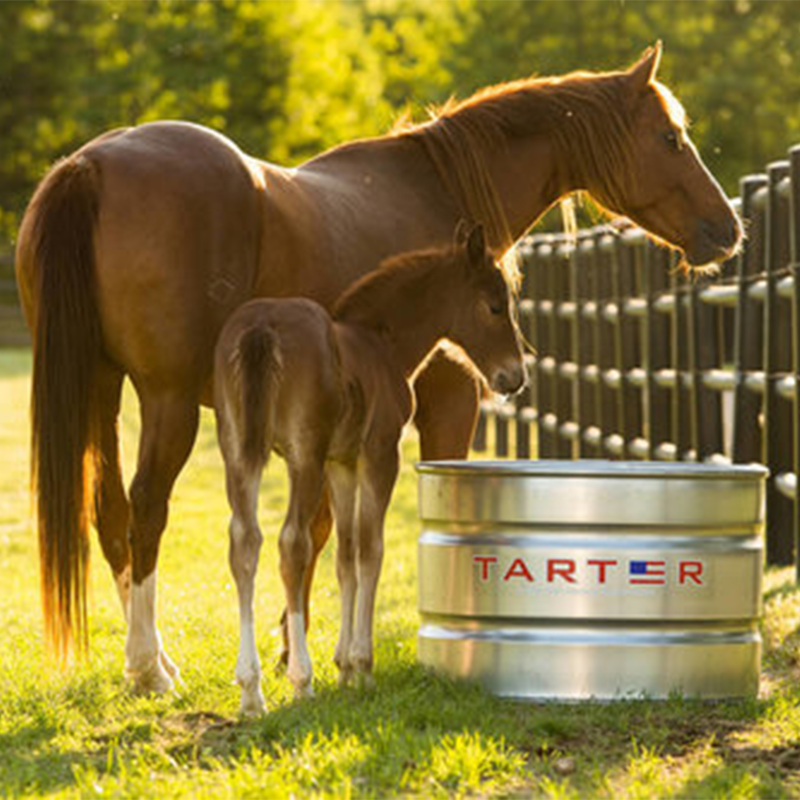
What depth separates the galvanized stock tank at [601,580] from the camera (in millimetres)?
5379

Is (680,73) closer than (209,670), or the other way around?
(209,670)

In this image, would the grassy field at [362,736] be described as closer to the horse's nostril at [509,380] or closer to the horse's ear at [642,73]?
the horse's nostril at [509,380]

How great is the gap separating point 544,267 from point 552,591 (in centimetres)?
1007

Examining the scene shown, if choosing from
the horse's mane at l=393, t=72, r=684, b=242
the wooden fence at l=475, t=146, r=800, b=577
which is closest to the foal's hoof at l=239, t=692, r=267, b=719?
the horse's mane at l=393, t=72, r=684, b=242

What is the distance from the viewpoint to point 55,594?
5492 mm

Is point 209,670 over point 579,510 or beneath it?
beneath

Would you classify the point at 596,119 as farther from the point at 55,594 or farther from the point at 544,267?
the point at 544,267

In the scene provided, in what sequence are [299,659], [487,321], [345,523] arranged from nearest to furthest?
[299,659] < [345,523] < [487,321]

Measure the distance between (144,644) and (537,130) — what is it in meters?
2.45

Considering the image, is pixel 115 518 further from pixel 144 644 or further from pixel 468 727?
pixel 468 727

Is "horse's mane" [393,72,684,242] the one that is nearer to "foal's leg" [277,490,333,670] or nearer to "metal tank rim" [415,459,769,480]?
"foal's leg" [277,490,333,670]

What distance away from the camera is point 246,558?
16.9ft

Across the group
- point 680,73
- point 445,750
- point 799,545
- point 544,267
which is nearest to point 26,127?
point 680,73

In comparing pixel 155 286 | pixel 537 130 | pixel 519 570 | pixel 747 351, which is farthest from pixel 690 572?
pixel 747 351
